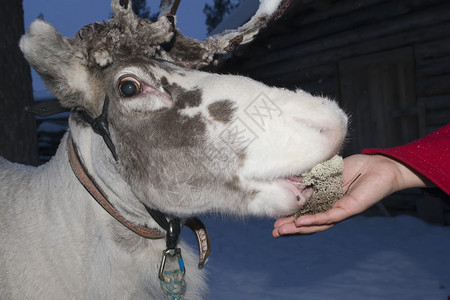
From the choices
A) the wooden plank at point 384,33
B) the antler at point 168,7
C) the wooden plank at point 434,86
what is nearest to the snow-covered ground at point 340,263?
the antler at point 168,7

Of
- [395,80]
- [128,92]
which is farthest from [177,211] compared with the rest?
[395,80]

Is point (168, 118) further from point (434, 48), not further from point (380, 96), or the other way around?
point (380, 96)

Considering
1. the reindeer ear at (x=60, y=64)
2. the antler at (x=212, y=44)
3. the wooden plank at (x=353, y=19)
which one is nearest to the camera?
the reindeer ear at (x=60, y=64)

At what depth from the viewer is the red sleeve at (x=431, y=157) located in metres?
2.14

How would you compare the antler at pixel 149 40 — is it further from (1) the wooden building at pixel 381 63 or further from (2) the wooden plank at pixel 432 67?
(2) the wooden plank at pixel 432 67

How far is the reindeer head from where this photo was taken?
188 cm

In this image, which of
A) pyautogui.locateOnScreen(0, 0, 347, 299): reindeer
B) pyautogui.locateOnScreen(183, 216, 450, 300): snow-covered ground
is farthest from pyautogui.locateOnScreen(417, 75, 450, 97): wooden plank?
pyautogui.locateOnScreen(0, 0, 347, 299): reindeer

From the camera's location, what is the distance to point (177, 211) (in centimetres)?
214

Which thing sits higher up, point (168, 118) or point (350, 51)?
point (350, 51)

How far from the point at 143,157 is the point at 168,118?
242mm

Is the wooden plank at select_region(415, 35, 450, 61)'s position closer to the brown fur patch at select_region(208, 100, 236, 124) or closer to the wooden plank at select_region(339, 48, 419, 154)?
the wooden plank at select_region(339, 48, 419, 154)

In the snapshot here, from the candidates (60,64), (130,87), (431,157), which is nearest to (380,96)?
(431,157)

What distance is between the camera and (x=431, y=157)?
2213 mm

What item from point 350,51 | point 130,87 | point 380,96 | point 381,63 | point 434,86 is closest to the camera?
point 130,87
